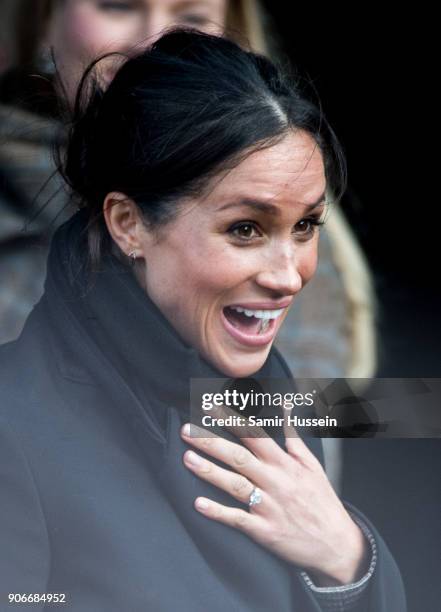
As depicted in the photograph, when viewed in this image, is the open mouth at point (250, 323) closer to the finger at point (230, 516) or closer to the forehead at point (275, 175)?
the forehead at point (275, 175)

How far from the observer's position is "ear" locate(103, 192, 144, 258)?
2133mm

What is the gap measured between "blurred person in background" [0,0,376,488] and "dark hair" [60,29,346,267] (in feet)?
0.35

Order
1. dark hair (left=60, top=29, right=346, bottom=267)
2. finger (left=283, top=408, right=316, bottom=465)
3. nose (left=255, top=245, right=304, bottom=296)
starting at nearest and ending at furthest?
1. dark hair (left=60, top=29, right=346, bottom=267)
2. nose (left=255, top=245, right=304, bottom=296)
3. finger (left=283, top=408, right=316, bottom=465)

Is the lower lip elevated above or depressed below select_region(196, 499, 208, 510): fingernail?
above

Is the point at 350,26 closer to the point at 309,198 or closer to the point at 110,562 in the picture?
the point at 309,198

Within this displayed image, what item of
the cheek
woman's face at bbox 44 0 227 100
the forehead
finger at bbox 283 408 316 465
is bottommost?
finger at bbox 283 408 316 465

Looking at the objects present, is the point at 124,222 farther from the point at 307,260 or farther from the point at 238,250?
the point at 307,260

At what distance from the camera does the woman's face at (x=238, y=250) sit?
2.12m

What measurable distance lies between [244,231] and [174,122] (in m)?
0.27

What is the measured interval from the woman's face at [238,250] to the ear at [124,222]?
0.02 meters

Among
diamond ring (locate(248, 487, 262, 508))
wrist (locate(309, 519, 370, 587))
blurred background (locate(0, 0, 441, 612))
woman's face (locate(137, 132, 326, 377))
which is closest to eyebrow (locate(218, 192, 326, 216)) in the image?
woman's face (locate(137, 132, 326, 377))

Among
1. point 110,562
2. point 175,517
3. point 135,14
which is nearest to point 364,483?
point 175,517

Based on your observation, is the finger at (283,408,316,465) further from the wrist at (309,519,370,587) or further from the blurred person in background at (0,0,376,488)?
the wrist at (309,519,370,587)

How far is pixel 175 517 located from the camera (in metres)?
2.17
